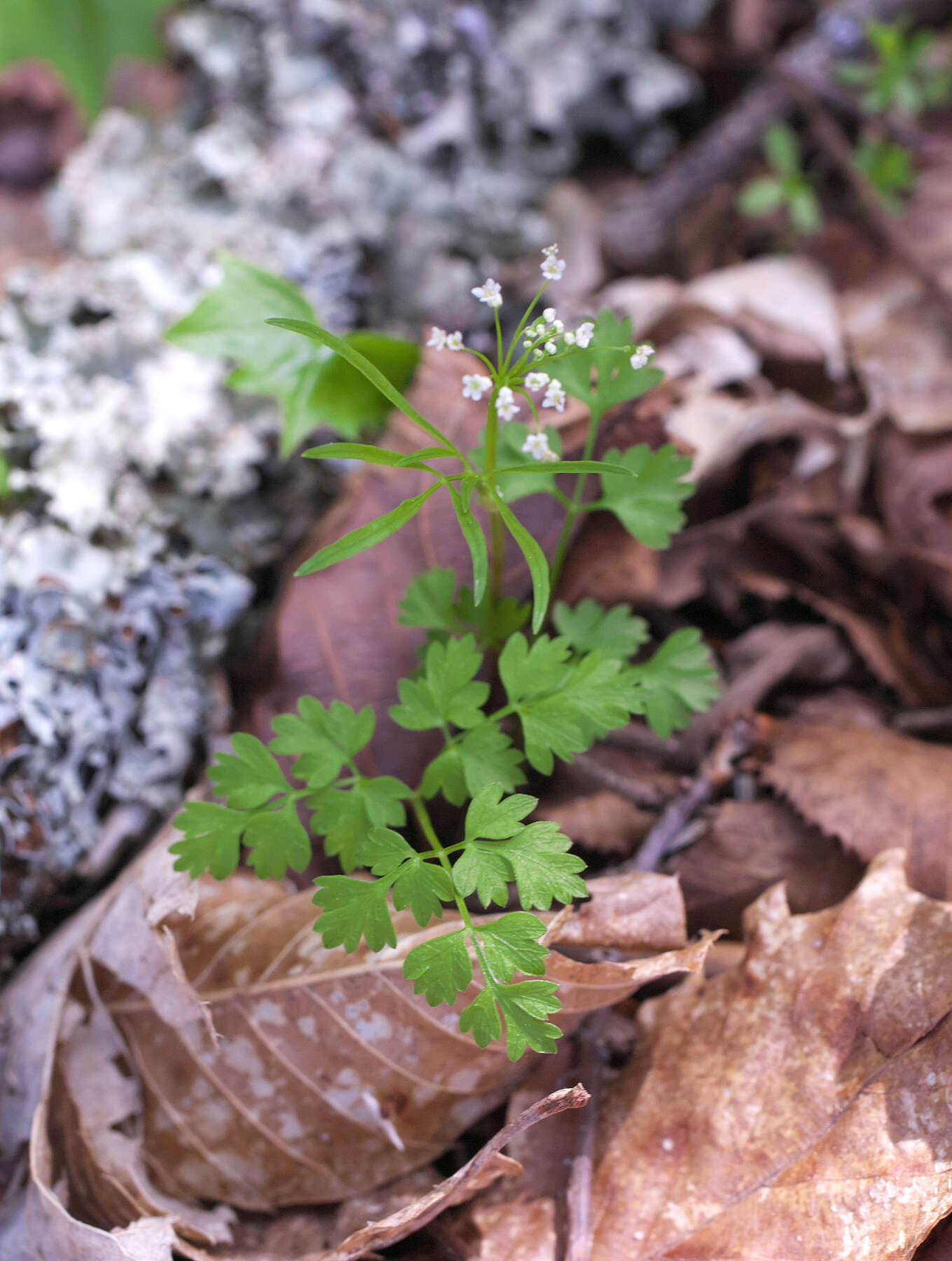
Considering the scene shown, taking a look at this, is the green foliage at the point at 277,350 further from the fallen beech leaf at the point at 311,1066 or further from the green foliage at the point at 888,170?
the green foliage at the point at 888,170

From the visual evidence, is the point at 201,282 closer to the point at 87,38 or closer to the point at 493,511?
the point at 87,38

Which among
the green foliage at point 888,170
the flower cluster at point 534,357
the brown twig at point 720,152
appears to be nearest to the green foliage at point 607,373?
the flower cluster at point 534,357

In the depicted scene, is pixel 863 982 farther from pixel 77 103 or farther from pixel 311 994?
pixel 77 103

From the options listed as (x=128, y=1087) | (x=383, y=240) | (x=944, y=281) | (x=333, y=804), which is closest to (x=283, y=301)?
(x=383, y=240)

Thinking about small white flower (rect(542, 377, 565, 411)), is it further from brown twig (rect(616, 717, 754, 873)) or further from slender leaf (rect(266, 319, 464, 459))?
brown twig (rect(616, 717, 754, 873))

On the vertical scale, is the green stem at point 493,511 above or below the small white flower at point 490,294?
below

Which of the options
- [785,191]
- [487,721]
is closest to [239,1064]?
[487,721]

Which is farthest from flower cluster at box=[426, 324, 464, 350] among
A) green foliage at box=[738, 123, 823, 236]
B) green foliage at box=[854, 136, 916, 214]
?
green foliage at box=[854, 136, 916, 214]
